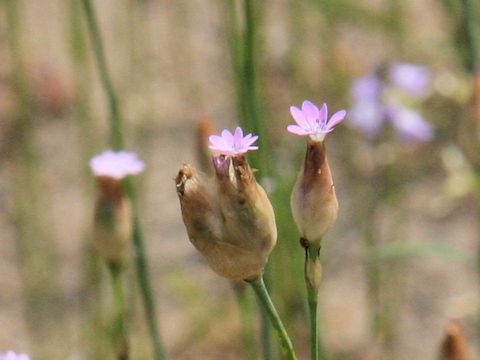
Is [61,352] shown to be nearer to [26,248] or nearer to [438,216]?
[26,248]

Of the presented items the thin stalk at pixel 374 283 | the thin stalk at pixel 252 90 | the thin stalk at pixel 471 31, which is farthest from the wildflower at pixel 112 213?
the thin stalk at pixel 374 283

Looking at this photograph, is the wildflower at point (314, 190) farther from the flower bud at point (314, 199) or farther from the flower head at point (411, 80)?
the flower head at point (411, 80)

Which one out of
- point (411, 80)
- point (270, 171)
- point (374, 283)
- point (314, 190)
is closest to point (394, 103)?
point (411, 80)

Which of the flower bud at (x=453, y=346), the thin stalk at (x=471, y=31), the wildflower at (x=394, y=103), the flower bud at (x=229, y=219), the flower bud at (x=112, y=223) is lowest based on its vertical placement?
the flower bud at (x=453, y=346)

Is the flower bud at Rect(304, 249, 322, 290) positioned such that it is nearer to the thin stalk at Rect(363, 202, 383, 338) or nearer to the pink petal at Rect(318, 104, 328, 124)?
the pink petal at Rect(318, 104, 328, 124)

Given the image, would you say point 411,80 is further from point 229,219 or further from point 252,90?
point 229,219

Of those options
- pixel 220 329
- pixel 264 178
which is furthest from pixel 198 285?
pixel 264 178

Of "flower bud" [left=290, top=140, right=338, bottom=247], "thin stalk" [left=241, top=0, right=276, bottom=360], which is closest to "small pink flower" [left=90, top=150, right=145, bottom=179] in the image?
"thin stalk" [left=241, top=0, right=276, bottom=360]

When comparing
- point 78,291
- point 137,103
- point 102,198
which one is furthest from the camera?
point 137,103
